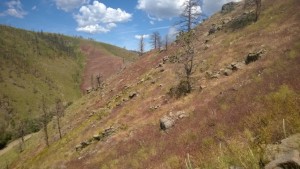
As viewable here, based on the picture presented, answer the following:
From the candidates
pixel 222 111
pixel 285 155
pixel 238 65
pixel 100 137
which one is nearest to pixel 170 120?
pixel 222 111

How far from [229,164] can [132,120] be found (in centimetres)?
2604

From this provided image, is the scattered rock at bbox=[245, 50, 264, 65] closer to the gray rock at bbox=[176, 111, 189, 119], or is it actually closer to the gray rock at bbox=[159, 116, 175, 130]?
the gray rock at bbox=[176, 111, 189, 119]

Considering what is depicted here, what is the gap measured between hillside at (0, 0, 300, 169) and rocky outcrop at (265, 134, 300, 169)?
222 mm

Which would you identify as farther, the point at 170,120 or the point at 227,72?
the point at 227,72

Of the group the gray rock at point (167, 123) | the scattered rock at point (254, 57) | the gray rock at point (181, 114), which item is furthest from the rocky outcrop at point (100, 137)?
the scattered rock at point (254, 57)

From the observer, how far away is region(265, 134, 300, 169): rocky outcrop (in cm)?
540

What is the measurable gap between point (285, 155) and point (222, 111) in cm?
1233

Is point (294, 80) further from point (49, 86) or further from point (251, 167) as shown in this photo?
point (49, 86)

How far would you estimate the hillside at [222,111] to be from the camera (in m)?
8.76

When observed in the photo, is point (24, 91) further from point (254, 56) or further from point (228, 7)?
point (254, 56)

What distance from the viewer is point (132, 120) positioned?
107 ft

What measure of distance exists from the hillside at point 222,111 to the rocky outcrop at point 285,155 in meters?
0.22

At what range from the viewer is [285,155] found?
5.69 m

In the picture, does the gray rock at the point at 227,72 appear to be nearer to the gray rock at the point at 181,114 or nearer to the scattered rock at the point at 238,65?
the scattered rock at the point at 238,65
